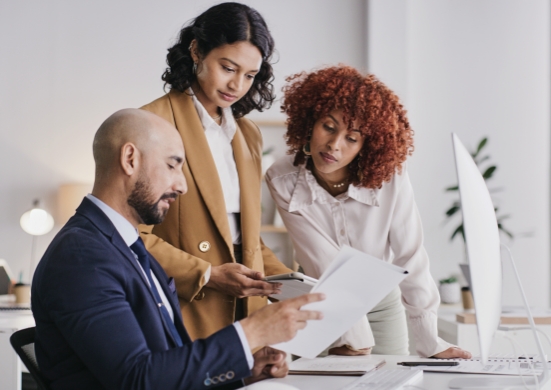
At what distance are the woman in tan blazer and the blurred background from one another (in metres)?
2.82

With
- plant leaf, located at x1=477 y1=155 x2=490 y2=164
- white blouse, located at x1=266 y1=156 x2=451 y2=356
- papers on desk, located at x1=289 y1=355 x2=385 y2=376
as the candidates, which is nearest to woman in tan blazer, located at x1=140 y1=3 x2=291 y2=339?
white blouse, located at x1=266 y1=156 x2=451 y2=356

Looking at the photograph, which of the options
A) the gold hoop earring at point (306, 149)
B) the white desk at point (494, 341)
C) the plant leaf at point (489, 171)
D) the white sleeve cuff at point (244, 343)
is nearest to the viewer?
the white sleeve cuff at point (244, 343)

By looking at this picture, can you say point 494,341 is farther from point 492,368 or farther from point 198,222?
point 198,222

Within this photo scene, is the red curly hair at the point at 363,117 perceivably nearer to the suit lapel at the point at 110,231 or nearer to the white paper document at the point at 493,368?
the white paper document at the point at 493,368

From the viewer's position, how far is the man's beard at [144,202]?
1471mm

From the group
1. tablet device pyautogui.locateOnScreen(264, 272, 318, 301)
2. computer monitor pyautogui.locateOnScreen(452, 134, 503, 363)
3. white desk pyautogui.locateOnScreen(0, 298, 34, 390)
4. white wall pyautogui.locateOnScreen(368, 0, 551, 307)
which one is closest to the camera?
computer monitor pyautogui.locateOnScreen(452, 134, 503, 363)

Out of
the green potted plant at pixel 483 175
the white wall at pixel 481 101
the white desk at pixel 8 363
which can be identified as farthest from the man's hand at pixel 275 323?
the white wall at pixel 481 101

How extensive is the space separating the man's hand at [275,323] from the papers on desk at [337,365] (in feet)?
1.36

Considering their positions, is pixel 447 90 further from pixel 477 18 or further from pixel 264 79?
pixel 264 79

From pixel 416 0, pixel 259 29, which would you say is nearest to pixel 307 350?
pixel 259 29

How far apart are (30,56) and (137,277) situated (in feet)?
14.1

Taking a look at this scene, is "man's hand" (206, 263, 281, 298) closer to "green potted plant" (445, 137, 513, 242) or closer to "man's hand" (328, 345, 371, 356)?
"man's hand" (328, 345, 371, 356)

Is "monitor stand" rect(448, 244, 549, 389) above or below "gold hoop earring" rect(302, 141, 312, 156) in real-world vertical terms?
below

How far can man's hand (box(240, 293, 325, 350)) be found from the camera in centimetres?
130
